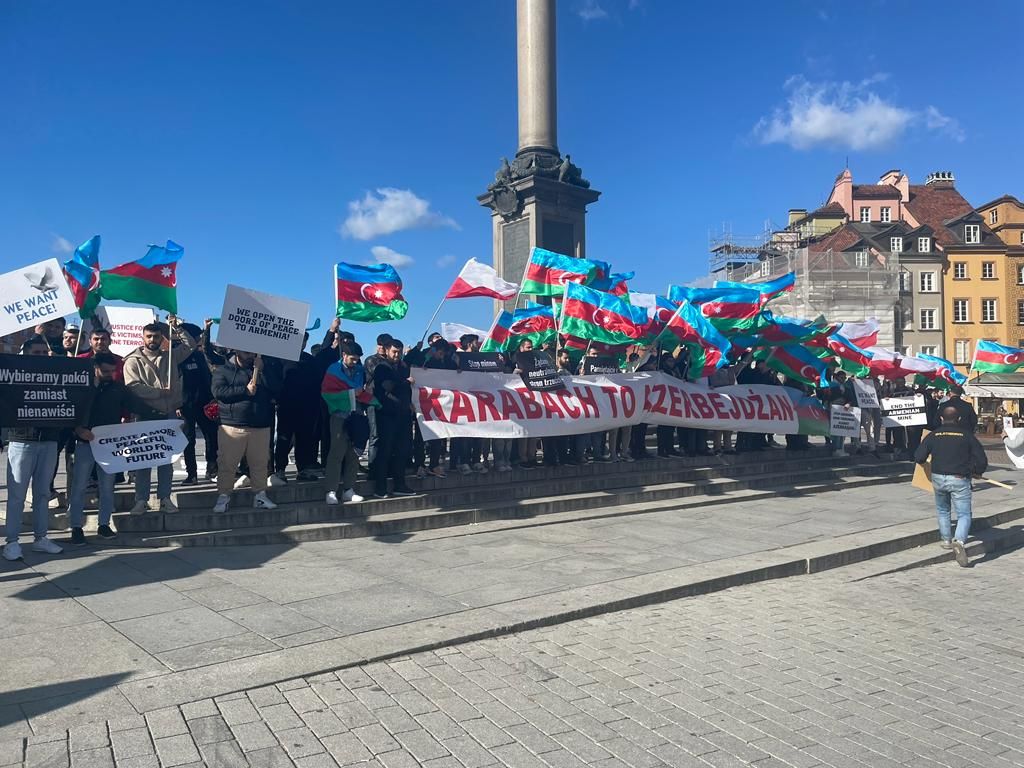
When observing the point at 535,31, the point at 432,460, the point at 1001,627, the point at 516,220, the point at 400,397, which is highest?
the point at 535,31

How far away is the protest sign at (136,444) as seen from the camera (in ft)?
25.6

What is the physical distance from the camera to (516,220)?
19.9 meters

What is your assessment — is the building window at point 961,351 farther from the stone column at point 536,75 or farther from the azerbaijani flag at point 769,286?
the azerbaijani flag at point 769,286

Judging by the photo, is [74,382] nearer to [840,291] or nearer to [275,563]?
[275,563]

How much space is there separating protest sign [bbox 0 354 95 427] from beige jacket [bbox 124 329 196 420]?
840mm

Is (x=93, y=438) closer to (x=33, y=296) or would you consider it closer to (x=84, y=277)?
(x=33, y=296)

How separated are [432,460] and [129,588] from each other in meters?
4.81

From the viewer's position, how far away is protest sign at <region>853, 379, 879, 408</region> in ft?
53.4

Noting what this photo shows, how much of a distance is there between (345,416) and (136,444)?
2.17 metres

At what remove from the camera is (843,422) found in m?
15.5

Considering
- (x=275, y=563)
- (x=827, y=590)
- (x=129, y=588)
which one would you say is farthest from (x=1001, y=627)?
(x=129, y=588)

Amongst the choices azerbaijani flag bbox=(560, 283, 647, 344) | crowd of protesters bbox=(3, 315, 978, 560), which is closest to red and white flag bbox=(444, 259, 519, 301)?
crowd of protesters bbox=(3, 315, 978, 560)

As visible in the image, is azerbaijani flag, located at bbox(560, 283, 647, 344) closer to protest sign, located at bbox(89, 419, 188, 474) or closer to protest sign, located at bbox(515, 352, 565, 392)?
protest sign, located at bbox(515, 352, 565, 392)

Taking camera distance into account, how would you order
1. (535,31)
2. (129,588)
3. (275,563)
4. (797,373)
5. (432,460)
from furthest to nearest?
(535,31) → (797,373) → (432,460) → (275,563) → (129,588)
